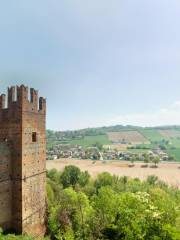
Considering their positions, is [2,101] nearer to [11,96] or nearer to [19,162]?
[11,96]

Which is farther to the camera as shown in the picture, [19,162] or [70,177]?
[70,177]

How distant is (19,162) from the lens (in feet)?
79.9

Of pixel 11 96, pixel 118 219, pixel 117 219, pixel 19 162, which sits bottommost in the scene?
pixel 117 219

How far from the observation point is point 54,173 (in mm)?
75438

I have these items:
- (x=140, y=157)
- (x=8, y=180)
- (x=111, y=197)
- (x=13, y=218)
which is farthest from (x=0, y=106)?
(x=140, y=157)

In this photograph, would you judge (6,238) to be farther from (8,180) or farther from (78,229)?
(78,229)

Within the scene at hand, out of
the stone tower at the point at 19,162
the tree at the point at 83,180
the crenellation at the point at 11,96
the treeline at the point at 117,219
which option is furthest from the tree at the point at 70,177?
the crenellation at the point at 11,96

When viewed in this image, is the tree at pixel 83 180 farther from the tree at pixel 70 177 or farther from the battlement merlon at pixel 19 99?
the battlement merlon at pixel 19 99

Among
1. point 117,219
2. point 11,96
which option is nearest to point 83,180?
point 117,219

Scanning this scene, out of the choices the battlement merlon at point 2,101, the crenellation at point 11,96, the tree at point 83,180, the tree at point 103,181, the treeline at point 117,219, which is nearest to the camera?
the treeline at point 117,219

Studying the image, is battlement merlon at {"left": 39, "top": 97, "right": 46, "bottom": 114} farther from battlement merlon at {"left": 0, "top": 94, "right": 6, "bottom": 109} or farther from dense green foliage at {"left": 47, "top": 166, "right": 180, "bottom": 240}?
dense green foliage at {"left": 47, "top": 166, "right": 180, "bottom": 240}

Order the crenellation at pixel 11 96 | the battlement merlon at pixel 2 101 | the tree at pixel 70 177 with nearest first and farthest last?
the crenellation at pixel 11 96 → the battlement merlon at pixel 2 101 → the tree at pixel 70 177

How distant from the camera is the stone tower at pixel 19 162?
24.1 m

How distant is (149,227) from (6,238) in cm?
1024
